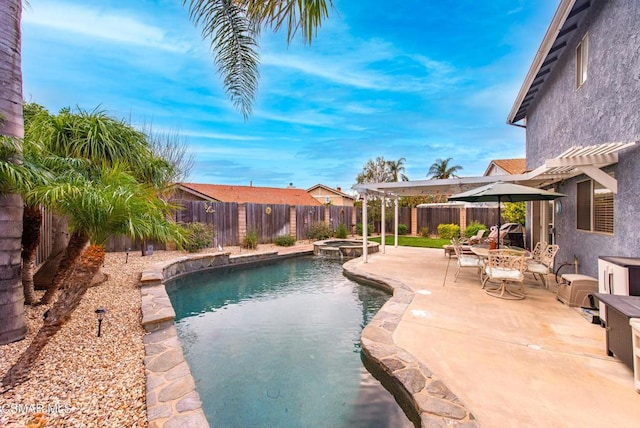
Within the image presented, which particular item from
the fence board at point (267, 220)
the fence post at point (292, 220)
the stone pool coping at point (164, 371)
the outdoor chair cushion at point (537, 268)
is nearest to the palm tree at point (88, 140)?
the stone pool coping at point (164, 371)

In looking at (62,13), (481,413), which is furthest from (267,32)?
(62,13)

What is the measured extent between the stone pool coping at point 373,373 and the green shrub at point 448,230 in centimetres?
1373

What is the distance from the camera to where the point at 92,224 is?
324 cm

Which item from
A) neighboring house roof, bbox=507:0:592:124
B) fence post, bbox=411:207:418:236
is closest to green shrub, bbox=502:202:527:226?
fence post, bbox=411:207:418:236

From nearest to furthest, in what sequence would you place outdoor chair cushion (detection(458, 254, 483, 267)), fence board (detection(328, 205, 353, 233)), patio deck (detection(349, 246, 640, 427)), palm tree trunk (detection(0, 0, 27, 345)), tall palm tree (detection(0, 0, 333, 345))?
patio deck (detection(349, 246, 640, 427)), tall palm tree (detection(0, 0, 333, 345)), palm tree trunk (detection(0, 0, 27, 345)), outdoor chair cushion (detection(458, 254, 483, 267)), fence board (detection(328, 205, 353, 233))

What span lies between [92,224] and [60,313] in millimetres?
920

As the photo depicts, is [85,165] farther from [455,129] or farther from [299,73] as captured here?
[455,129]

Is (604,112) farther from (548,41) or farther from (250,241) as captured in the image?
(250,241)

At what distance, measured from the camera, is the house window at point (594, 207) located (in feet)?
18.0

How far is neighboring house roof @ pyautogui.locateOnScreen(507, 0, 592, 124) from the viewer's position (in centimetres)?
569

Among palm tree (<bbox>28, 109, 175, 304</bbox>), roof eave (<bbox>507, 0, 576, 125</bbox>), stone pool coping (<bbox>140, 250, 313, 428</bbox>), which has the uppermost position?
roof eave (<bbox>507, 0, 576, 125</bbox>)

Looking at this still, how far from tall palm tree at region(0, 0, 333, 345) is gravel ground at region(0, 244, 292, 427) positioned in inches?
22.9

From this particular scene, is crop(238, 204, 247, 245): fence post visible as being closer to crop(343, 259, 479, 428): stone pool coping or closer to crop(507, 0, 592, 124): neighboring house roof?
crop(343, 259, 479, 428): stone pool coping

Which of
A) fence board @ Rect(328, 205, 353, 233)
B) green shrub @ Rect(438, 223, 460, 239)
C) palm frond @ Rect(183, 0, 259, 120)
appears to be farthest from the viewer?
fence board @ Rect(328, 205, 353, 233)
